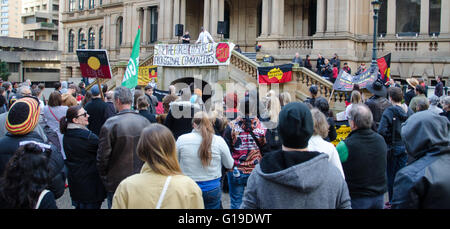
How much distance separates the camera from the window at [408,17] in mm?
23781

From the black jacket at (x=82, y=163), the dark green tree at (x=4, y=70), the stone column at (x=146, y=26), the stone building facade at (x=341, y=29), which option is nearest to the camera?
the black jacket at (x=82, y=163)

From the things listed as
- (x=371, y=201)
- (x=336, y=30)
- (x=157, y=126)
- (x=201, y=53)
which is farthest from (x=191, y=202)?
(x=336, y=30)

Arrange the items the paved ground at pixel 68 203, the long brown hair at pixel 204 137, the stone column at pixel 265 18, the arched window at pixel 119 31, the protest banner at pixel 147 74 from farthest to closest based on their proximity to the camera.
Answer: the arched window at pixel 119 31 → the stone column at pixel 265 18 → the protest banner at pixel 147 74 → the paved ground at pixel 68 203 → the long brown hair at pixel 204 137

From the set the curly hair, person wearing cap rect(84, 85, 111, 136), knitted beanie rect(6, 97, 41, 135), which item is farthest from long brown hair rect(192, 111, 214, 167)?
person wearing cap rect(84, 85, 111, 136)

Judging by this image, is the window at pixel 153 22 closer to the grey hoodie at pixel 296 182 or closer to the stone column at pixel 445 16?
the stone column at pixel 445 16

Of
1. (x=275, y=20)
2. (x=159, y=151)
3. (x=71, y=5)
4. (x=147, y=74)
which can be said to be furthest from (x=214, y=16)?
(x=71, y=5)

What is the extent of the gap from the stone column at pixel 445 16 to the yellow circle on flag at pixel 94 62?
19.1 metres

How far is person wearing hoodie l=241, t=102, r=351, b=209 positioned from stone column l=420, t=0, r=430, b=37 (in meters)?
22.4

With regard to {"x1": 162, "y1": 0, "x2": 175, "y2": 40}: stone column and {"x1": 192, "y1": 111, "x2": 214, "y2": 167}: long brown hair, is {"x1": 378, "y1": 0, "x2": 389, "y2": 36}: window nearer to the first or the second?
{"x1": 162, "y1": 0, "x2": 175, "y2": 40}: stone column

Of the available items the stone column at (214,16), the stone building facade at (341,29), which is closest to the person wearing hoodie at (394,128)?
the stone building facade at (341,29)

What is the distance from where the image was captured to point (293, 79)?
59.1ft

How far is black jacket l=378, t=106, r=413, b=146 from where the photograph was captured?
719 centimetres

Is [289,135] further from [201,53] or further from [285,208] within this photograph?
[201,53]

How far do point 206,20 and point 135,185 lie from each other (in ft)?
81.0
